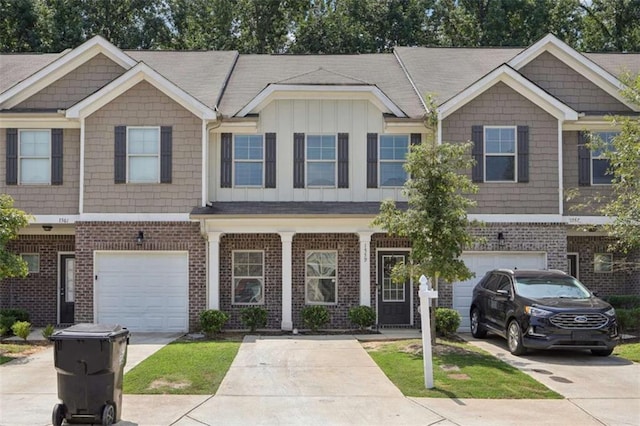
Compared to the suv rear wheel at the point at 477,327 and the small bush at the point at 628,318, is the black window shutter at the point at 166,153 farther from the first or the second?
the small bush at the point at 628,318

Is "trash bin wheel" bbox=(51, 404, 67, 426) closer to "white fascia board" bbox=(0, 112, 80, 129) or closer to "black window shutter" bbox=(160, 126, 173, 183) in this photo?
"black window shutter" bbox=(160, 126, 173, 183)

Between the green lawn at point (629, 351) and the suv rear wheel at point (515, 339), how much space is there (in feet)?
7.24

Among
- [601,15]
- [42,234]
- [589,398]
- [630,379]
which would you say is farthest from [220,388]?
[601,15]

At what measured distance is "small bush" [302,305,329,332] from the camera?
55.6 ft

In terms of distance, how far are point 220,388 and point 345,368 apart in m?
2.60

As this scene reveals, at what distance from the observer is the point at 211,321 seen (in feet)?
53.5

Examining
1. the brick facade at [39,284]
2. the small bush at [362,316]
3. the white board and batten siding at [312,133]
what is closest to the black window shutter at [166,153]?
the white board and batten siding at [312,133]

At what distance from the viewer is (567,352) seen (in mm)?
14062

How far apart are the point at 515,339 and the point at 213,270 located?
7.73 meters

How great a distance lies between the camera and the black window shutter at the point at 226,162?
1814cm

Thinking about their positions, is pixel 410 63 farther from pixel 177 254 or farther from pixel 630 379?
pixel 630 379

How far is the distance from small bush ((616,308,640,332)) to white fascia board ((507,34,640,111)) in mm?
5940

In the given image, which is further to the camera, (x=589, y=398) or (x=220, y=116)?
(x=220, y=116)

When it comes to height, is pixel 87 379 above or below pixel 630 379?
above
